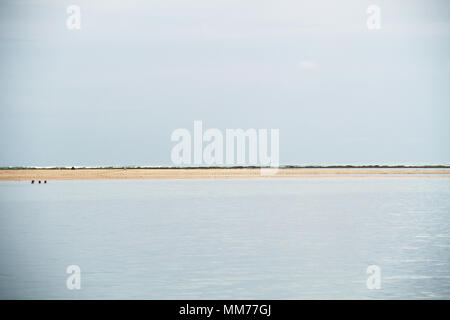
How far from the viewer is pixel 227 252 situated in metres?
24.2

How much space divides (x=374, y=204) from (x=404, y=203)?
7.73 feet

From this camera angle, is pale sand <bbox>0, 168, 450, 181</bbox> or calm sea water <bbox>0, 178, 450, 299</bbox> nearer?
calm sea water <bbox>0, 178, 450, 299</bbox>

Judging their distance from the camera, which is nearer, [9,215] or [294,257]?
[294,257]

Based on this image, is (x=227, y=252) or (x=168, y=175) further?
(x=168, y=175)

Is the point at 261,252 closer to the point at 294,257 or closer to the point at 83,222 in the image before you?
the point at 294,257

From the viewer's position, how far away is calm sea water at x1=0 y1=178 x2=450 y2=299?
59.9 ft

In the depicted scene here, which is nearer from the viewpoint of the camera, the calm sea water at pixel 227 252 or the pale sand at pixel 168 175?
the calm sea water at pixel 227 252

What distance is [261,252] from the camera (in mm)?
24328

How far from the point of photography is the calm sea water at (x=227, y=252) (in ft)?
59.9
